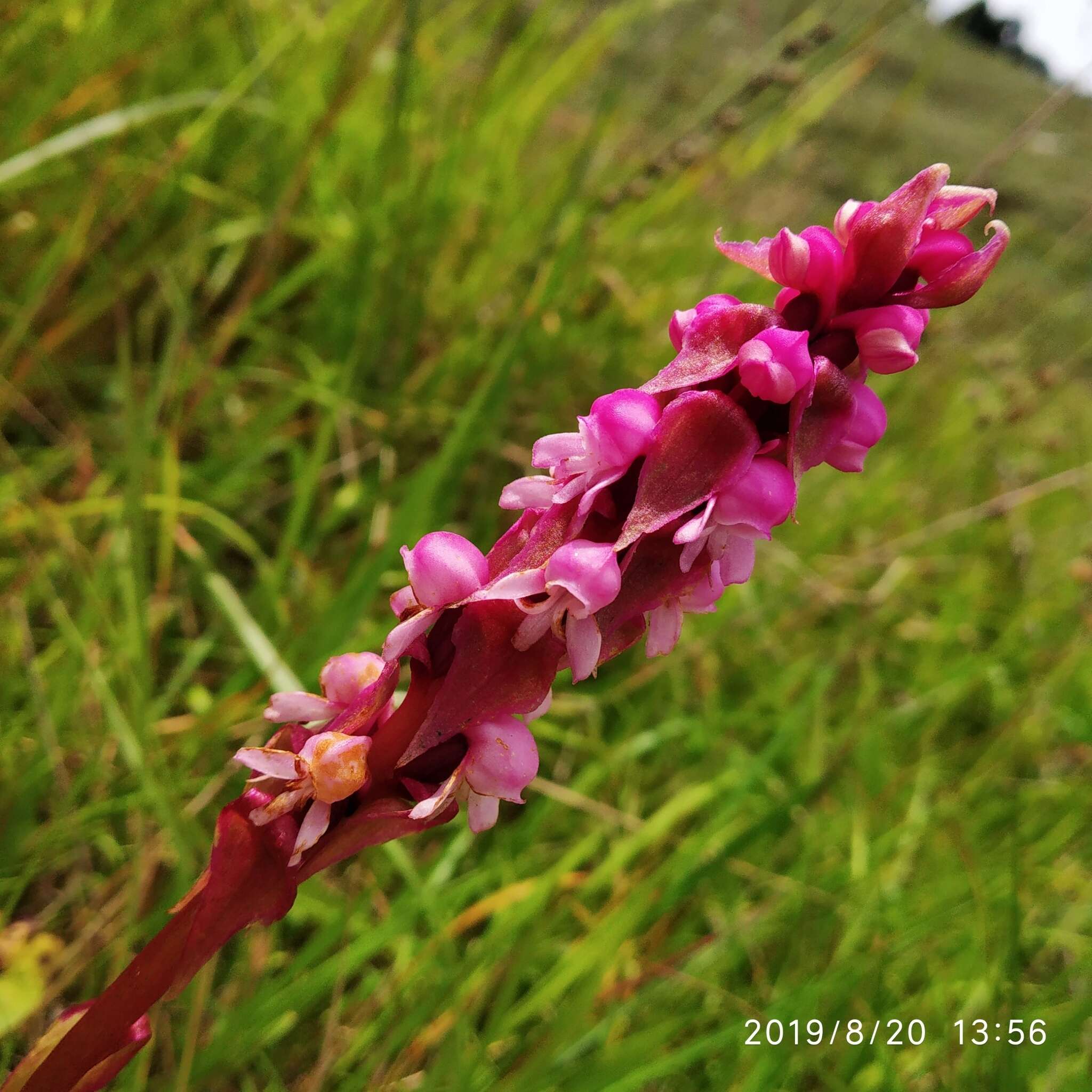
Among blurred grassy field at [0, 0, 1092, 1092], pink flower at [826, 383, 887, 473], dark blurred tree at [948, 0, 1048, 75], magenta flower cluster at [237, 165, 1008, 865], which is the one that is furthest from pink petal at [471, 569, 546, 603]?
dark blurred tree at [948, 0, 1048, 75]

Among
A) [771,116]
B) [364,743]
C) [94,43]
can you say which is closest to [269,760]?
[364,743]

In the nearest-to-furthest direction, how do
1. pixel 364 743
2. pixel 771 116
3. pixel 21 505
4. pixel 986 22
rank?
pixel 364 743
pixel 21 505
pixel 771 116
pixel 986 22

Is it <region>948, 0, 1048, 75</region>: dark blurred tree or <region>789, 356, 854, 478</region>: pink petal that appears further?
<region>948, 0, 1048, 75</region>: dark blurred tree

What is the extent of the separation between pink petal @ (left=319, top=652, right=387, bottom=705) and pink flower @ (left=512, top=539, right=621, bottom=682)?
0.26ft

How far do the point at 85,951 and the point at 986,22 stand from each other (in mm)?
3771

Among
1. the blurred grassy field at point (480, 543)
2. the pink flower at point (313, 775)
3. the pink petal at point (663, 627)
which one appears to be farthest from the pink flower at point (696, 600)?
the blurred grassy field at point (480, 543)

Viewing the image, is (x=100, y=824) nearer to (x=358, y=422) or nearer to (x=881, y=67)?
(x=358, y=422)

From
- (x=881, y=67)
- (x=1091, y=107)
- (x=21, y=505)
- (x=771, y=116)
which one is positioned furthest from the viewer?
(x=1091, y=107)

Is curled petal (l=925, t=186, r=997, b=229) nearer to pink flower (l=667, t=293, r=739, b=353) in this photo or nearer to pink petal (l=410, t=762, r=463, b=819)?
pink flower (l=667, t=293, r=739, b=353)

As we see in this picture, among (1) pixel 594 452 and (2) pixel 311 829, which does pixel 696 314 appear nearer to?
(1) pixel 594 452

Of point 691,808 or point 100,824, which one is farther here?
point 691,808

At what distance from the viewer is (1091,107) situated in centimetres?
531

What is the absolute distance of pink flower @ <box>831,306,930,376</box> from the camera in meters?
0.28

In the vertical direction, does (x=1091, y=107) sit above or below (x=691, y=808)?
below
